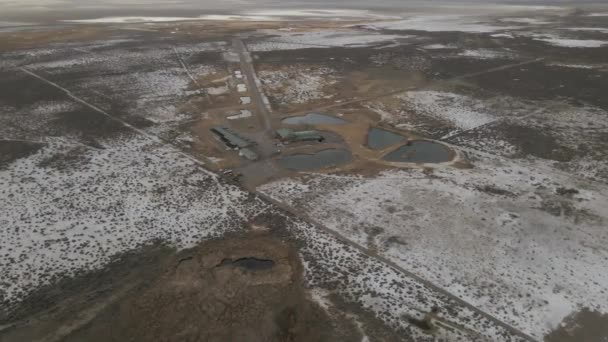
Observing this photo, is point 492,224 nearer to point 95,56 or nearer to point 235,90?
point 235,90

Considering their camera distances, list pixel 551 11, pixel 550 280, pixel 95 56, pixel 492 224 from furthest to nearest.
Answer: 1. pixel 551 11
2. pixel 95 56
3. pixel 492 224
4. pixel 550 280

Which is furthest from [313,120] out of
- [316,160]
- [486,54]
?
[486,54]

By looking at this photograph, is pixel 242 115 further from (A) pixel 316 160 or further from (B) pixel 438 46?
(B) pixel 438 46

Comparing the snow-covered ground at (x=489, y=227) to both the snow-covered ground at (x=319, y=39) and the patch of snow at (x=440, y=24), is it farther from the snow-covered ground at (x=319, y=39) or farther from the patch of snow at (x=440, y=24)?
the patch of snow at (x=440, y=24)

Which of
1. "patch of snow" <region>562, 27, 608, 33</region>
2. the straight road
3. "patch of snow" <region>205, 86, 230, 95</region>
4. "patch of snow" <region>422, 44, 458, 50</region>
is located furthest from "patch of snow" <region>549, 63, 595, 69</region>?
"patch of snow" <region>205, 86, 230, 95</region>

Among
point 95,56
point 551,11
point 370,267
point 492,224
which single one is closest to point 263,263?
point 370,267

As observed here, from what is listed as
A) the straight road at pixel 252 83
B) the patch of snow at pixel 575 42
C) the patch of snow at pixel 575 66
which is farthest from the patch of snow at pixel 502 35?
the straight road at pixel 252 83
